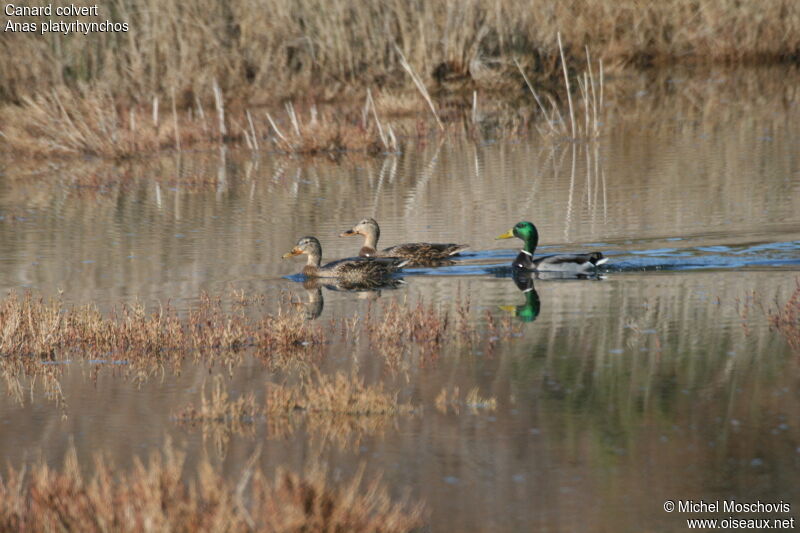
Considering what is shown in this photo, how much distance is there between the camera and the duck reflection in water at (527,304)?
12594mm

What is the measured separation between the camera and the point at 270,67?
32656 mm

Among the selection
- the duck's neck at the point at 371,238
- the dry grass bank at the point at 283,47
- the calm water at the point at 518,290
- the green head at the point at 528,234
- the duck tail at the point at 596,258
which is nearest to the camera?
the calm water at the point at 518,290

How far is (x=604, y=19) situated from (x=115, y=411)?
2999 cm

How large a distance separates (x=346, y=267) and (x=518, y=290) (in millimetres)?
2295

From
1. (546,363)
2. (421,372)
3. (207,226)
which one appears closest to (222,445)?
(421,372)

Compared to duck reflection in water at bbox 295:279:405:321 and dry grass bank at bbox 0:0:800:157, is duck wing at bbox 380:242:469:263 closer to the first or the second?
duck reflection in water at bbox 295:279:405:321

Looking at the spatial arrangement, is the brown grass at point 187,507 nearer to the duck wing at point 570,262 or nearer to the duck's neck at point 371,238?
the duck wing at point 570,262

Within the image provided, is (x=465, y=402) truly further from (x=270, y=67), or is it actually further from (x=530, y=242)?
(x=270, y=67)

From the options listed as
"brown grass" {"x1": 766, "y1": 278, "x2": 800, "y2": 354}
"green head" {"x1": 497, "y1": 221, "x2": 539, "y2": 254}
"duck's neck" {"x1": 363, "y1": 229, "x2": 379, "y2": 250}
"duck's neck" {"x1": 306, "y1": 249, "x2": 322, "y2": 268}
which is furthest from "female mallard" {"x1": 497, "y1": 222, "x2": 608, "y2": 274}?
"brown grass" {"x1": 766, "y1": 278, "x2": 800, "y2": 354}

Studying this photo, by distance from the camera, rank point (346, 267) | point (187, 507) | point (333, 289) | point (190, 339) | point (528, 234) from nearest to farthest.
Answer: point (187, 507), point (190, 339), point (333, 289), point (346, 267), point (528, 234)

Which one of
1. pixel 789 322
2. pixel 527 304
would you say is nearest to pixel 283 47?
pixel 527 304

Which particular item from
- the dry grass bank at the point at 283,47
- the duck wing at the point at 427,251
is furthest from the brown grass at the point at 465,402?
the dry grass bank at the point at 283,47

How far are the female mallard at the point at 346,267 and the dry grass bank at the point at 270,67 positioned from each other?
1106cm

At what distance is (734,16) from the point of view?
3681 cm
